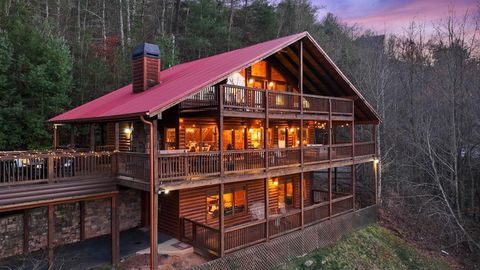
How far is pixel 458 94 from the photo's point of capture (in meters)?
24.8

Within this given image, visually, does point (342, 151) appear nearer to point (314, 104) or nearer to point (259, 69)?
point (314, 104)

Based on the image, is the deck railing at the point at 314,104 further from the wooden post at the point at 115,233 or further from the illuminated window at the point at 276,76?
the wooden post at the point at 115,233

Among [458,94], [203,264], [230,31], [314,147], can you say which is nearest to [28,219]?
[203,264]

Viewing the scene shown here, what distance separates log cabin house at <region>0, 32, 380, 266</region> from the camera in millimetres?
11141

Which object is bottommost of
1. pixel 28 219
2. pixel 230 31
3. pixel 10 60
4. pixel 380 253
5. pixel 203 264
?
pixel 380 253

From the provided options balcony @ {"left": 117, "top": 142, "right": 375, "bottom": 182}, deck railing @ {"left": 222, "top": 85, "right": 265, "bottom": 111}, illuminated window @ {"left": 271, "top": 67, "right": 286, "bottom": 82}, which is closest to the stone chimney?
balcony @ {"left": 117, "top": 142, "right": 375, "bottom": 182}

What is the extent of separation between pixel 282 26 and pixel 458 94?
18140mm

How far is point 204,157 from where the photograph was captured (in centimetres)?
1212

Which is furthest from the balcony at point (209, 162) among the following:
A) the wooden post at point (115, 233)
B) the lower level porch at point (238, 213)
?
the wooden post at point (115, 233)

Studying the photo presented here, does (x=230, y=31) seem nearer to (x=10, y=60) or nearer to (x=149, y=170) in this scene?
(x=10, y=60)

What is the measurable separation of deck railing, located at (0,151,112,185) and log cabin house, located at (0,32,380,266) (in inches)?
1.6

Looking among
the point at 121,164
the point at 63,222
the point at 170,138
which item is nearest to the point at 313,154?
the point at 170,138

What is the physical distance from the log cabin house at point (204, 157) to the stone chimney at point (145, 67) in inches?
1.8

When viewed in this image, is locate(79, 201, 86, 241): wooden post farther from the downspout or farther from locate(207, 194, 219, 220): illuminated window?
locate(207, 194, 219, 220): illuminated window
